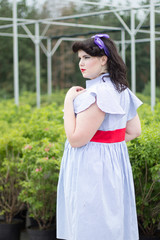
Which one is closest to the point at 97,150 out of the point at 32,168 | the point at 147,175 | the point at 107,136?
the point at 107,136

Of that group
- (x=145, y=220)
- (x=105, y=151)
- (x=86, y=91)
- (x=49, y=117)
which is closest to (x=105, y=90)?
Result: (x=86, y=91)

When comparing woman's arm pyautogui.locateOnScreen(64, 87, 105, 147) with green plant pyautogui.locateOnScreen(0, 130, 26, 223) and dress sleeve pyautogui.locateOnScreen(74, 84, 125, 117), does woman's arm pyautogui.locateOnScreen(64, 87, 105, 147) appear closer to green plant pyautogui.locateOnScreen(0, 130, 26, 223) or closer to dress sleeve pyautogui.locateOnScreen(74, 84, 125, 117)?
dress sleeve pyautogui.locateOnScreen(74, 84, 125, 117)

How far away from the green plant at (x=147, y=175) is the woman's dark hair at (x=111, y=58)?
1062 millimetres

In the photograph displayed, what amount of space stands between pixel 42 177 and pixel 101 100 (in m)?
1.90

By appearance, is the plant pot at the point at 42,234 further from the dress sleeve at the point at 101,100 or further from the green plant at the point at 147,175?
the dress sleeve at the point at 101,100

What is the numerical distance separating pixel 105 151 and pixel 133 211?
0.47 meters

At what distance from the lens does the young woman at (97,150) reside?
2.40 metres

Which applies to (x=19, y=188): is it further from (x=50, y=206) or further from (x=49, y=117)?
(x=49, y=117)

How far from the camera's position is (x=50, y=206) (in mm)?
4281

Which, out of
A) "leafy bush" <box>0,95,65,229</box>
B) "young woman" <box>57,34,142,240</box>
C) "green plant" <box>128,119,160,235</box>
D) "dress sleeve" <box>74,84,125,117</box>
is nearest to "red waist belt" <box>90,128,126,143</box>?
"young woman" <box>57,34,142,240</box>

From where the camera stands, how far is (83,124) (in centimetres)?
234

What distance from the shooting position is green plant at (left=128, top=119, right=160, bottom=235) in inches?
135

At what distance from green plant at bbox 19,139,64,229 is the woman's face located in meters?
1.42

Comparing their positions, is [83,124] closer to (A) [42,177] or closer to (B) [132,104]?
(B) [132,104]
